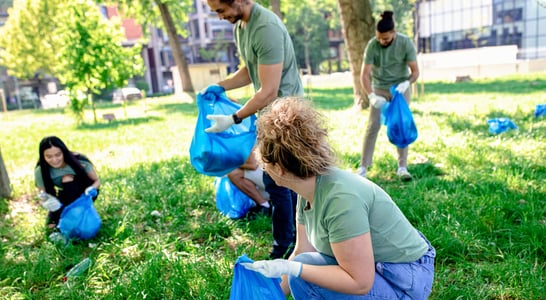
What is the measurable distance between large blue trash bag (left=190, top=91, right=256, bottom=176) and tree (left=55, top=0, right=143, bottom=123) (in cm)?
870

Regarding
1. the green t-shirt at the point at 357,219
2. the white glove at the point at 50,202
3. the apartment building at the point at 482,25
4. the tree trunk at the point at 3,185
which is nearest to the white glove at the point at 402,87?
the green t-shirt at the point at 357,219

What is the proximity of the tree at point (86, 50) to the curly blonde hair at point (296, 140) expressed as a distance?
1013cm

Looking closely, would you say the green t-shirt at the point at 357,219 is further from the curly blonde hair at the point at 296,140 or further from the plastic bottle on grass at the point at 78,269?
the plastic bottle on grass at the point at 78,269

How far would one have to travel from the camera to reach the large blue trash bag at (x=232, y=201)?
3.21 meters

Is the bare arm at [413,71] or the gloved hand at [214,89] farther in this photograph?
the bare arm at [413,71]

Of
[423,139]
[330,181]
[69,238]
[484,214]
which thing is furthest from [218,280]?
[423,139]

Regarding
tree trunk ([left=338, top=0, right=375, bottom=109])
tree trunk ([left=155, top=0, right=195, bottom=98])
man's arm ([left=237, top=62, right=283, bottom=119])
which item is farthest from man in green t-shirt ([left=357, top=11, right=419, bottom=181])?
tree trunk ([left=155, top=0, right=195, bottom=98])

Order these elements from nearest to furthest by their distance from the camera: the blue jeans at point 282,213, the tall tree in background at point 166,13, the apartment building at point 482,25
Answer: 1. the blue jeans at point 282,213
2. the tall tree in background at point 166,13
3. the apartment building at point 482,25

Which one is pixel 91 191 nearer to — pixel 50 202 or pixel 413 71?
pixel 50 202

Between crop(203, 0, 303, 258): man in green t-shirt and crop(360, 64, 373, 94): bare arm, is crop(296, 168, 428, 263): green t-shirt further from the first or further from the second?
crop(360, 64, 373, 94): bare arm

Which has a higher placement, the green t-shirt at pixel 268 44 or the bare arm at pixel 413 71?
the green t-shirt at pixel 268 44

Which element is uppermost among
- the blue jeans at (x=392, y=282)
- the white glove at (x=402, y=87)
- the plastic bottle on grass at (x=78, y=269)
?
the white glove at (x=402, y=87)

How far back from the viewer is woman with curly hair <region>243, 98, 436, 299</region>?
1338mm

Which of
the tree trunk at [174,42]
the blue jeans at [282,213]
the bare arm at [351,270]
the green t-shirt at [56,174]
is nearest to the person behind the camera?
the bare arm at [351,270]
